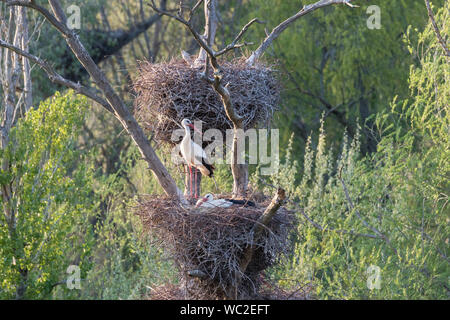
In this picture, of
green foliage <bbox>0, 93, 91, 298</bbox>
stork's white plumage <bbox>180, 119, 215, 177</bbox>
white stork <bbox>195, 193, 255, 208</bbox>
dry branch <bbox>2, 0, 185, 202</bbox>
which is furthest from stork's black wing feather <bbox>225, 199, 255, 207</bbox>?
green foliage <bbox>0, 93, 91, 298</bbox>

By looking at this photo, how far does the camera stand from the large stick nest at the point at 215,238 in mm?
6051

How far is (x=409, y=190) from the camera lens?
10844 millimetres

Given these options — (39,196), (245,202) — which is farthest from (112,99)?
(39,196)

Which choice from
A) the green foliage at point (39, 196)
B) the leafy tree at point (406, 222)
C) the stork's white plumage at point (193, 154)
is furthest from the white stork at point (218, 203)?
the green foliage at point (39, 196)

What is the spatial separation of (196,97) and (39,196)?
3991 millimetres

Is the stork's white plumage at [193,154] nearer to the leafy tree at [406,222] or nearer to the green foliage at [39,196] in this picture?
the leafy tree at [406,222]

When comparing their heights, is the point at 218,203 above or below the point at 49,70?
below

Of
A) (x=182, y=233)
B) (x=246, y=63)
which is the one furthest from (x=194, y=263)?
(x=246, y=63)

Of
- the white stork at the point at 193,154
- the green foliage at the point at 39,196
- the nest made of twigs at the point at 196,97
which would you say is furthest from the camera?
the green foliage at the point at 39,196

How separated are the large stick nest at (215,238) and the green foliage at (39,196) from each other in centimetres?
371

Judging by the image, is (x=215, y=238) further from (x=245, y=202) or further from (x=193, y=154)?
(x=193, y=154)

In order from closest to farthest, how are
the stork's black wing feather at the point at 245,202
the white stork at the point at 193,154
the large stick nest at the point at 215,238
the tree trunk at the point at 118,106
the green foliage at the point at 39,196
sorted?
1. the large stick nest at the point at 215,238
2. the tree trunk at the point at 118,106
3. the stork's black wing feather at the point at 245,202
4. the white stork at the point at 193,154
5. the green foliage at the point at 39,196

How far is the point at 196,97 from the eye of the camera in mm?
6801
